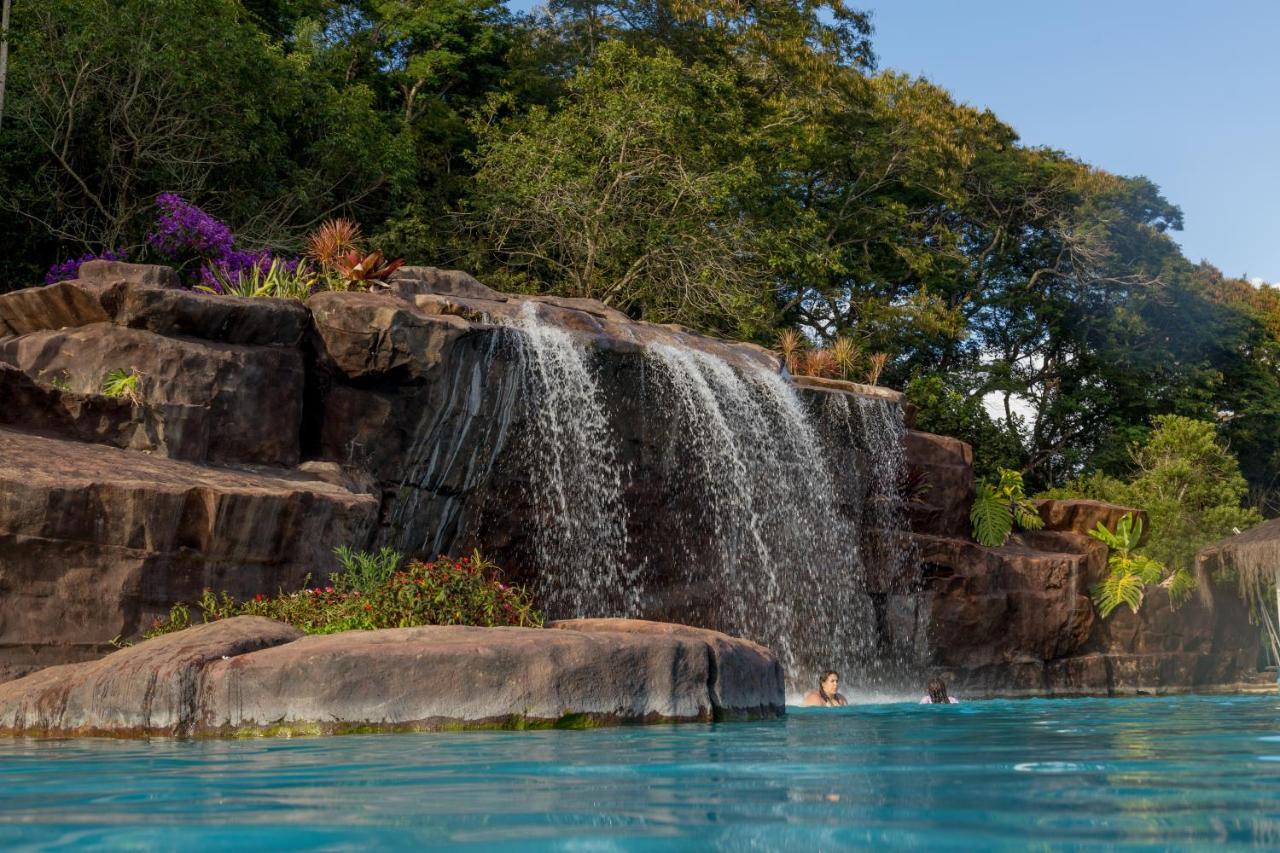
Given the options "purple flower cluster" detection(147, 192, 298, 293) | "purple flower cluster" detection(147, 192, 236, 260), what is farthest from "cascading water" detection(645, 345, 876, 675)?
"purple flower cluster" detection(147, 192, 236, 260)

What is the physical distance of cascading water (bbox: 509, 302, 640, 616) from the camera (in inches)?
645

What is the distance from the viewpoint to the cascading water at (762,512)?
58.3 ft

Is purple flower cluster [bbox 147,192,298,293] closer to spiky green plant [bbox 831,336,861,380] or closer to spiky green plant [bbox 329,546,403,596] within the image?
spiky green plant [bbox 329,546,403,596]

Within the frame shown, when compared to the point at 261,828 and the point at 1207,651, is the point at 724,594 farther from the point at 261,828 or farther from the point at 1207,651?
the point at 261,828

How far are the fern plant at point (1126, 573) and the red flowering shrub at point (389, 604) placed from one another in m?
14.5

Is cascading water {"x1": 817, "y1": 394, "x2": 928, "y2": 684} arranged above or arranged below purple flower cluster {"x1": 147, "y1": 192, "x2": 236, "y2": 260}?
below

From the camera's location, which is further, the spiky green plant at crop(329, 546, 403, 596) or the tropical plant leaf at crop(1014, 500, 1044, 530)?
the tropical plant leaf at crop(1014, 500, 1044, 530)

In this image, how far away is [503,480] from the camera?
1638 centimetres

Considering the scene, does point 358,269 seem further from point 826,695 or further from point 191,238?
point 826,695

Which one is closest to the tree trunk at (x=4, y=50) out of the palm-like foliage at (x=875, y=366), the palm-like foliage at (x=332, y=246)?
the palm-like foliage at (x=332, y=246)

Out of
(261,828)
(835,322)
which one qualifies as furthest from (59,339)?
(835,322)

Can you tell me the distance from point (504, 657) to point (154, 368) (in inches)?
270

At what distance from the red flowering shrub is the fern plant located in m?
14.5

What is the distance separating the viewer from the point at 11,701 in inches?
382
